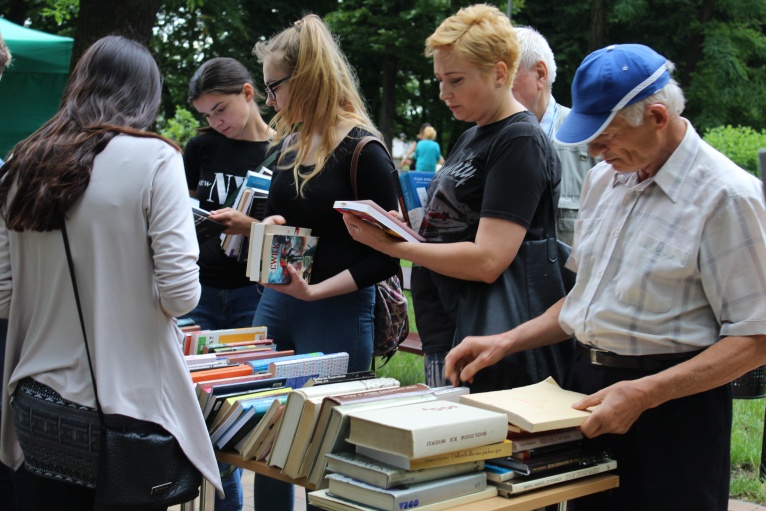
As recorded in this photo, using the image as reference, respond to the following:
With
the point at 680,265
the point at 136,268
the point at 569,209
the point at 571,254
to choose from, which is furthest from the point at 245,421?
the point at 569,209

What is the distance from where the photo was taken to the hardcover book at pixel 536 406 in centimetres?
196

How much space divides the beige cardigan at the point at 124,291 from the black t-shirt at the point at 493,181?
819mm

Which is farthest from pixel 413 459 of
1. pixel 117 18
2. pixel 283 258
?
pixel 117 18

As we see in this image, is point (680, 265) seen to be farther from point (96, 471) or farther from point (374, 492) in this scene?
point (96, 471)

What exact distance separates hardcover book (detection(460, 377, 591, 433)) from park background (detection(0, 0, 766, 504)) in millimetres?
15247

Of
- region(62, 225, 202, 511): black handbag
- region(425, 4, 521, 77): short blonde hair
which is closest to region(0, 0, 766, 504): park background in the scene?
region(425, 4, 521, 77): short blonde hair

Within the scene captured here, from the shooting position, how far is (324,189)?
2898mm

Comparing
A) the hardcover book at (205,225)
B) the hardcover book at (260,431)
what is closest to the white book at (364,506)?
the hardcover book at (260,431)

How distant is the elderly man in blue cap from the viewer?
1.92 m

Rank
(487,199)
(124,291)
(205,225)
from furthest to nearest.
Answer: (205,225) < (487,199) < (124,291)

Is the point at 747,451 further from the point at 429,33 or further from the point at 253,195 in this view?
the point at 429,33

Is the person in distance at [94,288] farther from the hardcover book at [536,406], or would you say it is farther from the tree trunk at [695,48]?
the tree trunk at [695,48]

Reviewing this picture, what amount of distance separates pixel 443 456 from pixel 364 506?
0.67 ft

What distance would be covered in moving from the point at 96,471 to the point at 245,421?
0.40m
